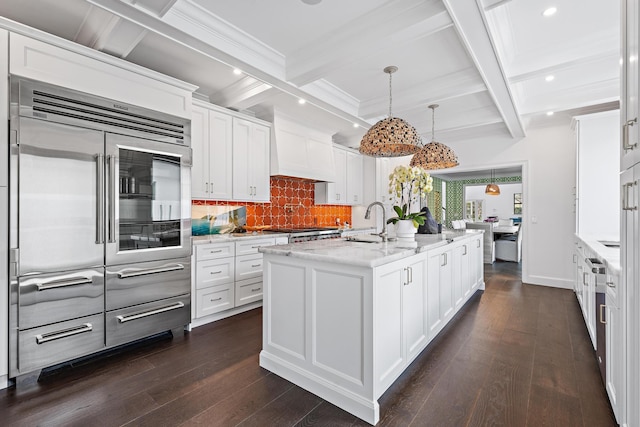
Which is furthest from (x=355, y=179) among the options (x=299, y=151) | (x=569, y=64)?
(x=569, y=64)

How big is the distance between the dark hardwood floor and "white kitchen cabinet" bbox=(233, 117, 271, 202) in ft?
5.80

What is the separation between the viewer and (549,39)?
110 inches

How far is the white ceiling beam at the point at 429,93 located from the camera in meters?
3.33

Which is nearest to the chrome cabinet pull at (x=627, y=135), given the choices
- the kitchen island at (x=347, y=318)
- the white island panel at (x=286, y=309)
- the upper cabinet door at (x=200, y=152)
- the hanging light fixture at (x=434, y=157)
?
the kitchen island at (x=347, y=318)

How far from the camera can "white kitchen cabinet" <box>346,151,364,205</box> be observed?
19.0 feet

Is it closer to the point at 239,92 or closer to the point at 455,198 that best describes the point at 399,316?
the point at 239,92

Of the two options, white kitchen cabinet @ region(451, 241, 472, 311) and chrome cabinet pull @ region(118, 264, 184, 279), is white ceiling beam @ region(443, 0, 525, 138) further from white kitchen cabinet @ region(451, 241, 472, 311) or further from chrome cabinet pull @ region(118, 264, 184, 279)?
chrome cabinet pull @ region(118, 264, 184, 279)

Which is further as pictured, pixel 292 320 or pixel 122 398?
pixel 292 320

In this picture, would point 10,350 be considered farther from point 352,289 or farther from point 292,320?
point 352,289

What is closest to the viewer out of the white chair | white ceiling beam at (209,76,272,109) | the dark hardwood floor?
A: the dark hardwood floor

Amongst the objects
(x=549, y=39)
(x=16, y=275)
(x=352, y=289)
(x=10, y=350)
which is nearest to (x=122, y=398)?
(x=10, y=350)

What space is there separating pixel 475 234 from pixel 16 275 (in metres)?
4.35

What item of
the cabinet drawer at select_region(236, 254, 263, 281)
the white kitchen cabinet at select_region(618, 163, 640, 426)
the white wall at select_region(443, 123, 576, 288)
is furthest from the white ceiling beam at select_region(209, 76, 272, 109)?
the white wall at select_region(443, 123, 576, 288)

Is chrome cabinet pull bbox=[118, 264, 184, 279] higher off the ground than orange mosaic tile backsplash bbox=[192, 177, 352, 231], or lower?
lower
